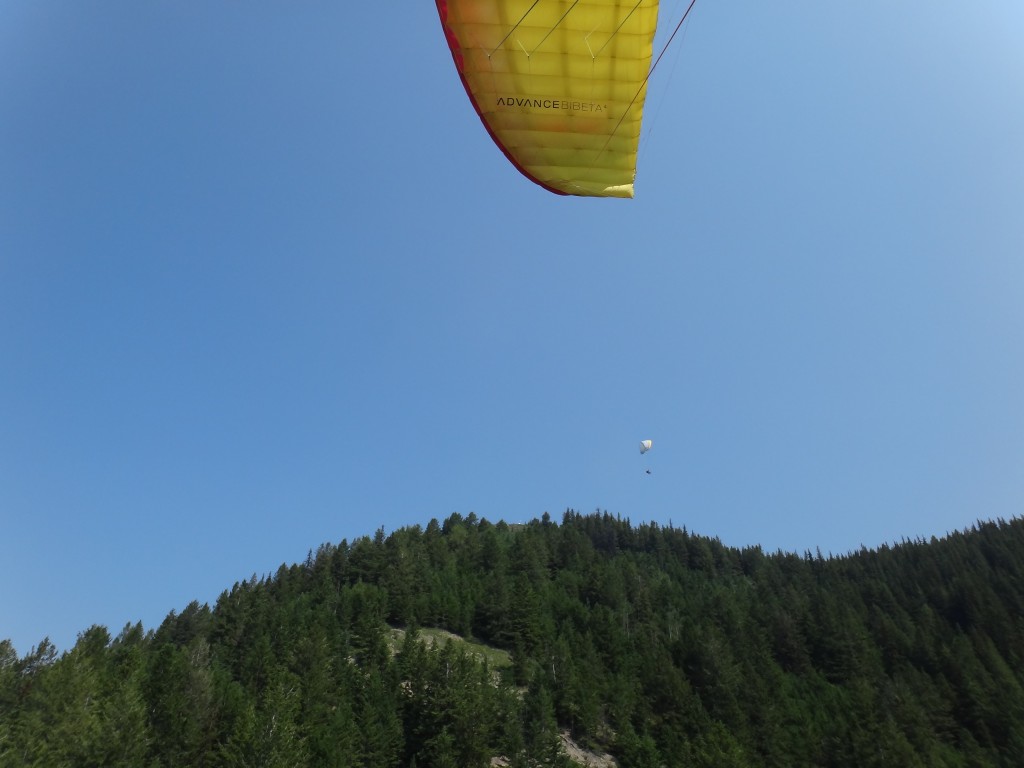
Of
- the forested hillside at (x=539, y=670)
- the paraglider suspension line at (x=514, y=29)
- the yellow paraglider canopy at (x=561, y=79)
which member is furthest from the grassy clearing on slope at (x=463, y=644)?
the paraglider suspension line at (x=514, y=29)

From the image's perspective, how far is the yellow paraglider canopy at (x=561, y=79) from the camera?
29.2ft

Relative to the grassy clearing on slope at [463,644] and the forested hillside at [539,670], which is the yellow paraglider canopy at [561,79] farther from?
the grassy clearing on slope at [463,644]

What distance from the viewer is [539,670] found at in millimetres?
60594

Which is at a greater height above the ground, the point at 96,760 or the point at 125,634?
the point at 125,634

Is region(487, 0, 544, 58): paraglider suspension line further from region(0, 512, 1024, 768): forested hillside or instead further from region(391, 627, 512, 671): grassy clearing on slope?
region(391, 627, 512, 671): grassy clearing on slope

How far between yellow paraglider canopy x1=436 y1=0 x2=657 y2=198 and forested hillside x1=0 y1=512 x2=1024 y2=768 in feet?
110

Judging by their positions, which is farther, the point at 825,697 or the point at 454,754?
the point at 825,697

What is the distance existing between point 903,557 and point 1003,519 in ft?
94.3

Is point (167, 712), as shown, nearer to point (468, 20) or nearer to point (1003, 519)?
point (468, 20)

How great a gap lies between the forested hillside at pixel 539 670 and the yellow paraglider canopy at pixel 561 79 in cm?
3357

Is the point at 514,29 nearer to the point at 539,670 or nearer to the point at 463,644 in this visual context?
the point at 539,670

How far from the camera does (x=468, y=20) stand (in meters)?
8.77

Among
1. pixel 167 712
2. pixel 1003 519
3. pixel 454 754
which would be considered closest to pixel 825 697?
pixel 454 754

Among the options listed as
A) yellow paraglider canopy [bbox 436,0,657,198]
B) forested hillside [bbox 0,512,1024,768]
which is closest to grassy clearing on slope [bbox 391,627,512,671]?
forested hillside [bbox 0,512,1024,768]
